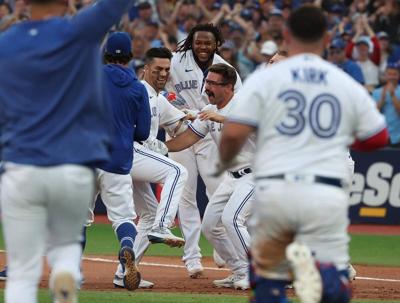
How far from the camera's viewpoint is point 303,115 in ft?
19.9

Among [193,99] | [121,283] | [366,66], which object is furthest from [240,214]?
[366,66]

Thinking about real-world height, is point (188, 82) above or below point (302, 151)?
below

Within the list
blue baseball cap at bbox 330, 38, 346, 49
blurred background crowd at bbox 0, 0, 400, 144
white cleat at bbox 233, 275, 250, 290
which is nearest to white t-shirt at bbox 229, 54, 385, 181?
white cleat at bbox 233, 275, 250, 290

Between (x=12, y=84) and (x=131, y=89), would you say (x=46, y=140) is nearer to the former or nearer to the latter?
(x=12, y=84)

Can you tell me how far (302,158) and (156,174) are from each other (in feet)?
16.7

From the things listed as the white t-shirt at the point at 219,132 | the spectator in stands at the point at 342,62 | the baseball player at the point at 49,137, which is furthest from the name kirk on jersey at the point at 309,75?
the spectator in stands at the point at 342,62

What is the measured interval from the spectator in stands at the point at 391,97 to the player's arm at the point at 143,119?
8692 mm

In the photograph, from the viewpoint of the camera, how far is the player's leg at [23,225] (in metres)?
5.96

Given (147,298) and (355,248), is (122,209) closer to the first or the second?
(147,298)

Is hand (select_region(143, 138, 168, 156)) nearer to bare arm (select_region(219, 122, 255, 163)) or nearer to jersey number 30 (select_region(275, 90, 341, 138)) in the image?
bare arm (select_region(219, 122, 255, 163))

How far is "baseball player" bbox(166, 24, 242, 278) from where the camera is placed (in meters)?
12.2

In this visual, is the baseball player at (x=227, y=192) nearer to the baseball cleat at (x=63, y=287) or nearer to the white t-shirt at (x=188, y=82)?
the white t-shirt at (x=188, y=82)

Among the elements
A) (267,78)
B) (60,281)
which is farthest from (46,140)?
(267,78)

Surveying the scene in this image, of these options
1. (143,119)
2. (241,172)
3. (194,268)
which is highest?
(143,119)
